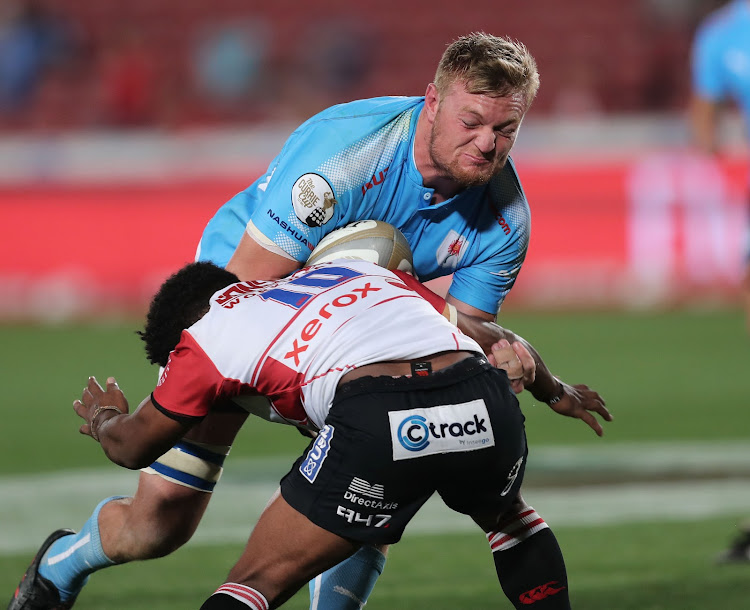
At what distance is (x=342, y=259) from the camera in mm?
4207

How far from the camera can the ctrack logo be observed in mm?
3637

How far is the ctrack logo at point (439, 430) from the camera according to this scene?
3.64 meters

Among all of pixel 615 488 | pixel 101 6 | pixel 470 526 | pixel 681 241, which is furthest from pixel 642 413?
pixel 101 6

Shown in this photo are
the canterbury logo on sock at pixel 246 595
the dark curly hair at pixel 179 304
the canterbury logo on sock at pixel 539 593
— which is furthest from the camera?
the canterbury logo on sock at pixel 539 593

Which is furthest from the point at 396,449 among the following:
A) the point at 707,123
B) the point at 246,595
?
the point at 707,123

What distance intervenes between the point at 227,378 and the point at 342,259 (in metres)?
0.70

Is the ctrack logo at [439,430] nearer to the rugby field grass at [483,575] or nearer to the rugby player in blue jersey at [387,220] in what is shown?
the rugby player in blue jersey at [387,220]

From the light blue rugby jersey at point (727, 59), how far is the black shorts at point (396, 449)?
3.93m

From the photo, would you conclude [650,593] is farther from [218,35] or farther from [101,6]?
[101,6]

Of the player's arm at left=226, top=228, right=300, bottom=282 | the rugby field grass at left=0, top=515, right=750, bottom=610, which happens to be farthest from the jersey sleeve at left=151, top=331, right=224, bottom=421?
the rugby field grass at left=0, top=515, right=750, bottom=610

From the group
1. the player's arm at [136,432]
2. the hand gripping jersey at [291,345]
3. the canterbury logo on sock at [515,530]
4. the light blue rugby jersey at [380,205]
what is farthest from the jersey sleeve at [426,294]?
the player's arm at [136,432]

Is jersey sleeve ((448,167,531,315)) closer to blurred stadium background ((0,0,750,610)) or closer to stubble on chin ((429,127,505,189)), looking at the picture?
stubble on chin ((429,127,505,189))

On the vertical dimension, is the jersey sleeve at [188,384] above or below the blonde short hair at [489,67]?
below

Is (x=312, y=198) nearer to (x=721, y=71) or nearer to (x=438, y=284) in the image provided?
(x=721, y=71)
